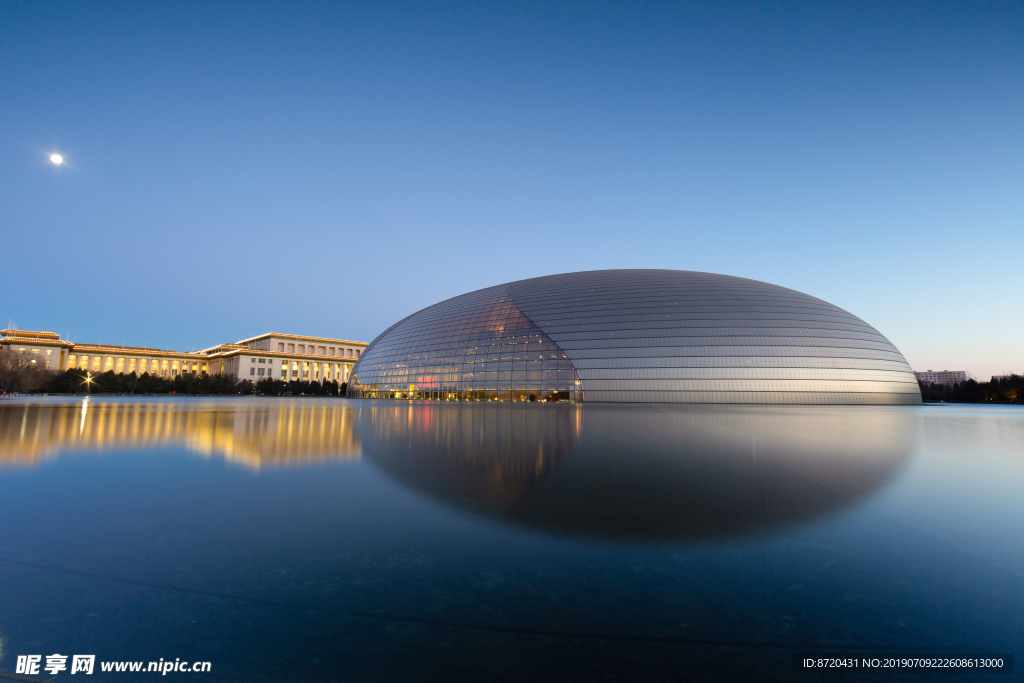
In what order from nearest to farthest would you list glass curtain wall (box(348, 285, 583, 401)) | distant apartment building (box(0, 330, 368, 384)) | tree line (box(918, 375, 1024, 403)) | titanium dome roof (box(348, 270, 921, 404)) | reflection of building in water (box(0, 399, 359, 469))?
1. reflection of building in water (box(0, 399, 359, 469))
2. titanium dome roof (box(348, 270, 921, 404))
3. glass curtain wall (box(348, 285, 583, 401))
4. tree line (box(918, 375, 1024, 403))
5. distant apartment building (box(0, 330, 368, 384))

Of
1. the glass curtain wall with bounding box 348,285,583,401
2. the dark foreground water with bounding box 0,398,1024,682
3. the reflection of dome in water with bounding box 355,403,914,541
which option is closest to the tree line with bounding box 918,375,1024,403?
the glass curtain wall with bounding box 348,285,583,401

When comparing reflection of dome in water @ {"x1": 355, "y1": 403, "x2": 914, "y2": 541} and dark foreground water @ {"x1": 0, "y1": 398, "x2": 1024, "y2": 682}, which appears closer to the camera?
dark foreground water @ {"x1": 0, "y1": 398, "x2": 1024, "y2": 682}

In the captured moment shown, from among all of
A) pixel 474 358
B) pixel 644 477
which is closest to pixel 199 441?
pixel 644 477

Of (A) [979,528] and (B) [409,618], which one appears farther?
(A) [979,528]

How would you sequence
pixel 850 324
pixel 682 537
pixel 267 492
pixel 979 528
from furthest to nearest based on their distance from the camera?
pixel 850 324, pixel 267 492, pixel 979 528, pixel 682 537

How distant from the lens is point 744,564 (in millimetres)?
3766

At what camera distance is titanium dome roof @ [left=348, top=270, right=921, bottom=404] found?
130 feet

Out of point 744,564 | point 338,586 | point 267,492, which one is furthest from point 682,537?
point 267,492

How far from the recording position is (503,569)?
3.66 m

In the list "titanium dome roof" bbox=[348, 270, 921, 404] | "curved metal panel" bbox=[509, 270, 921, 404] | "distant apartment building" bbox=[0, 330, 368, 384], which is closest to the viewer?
"curved metal panel" bbox=[509, 270, 921, 404]

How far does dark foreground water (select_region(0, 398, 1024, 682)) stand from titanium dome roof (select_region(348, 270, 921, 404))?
3316cm

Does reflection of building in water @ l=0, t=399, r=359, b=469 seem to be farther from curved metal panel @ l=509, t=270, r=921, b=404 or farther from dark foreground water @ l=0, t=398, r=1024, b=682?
curved metal panel @ l=509, t=270, r=921, b=404

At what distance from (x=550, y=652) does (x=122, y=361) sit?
13673 cm

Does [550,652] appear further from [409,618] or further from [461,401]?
[461,401]
